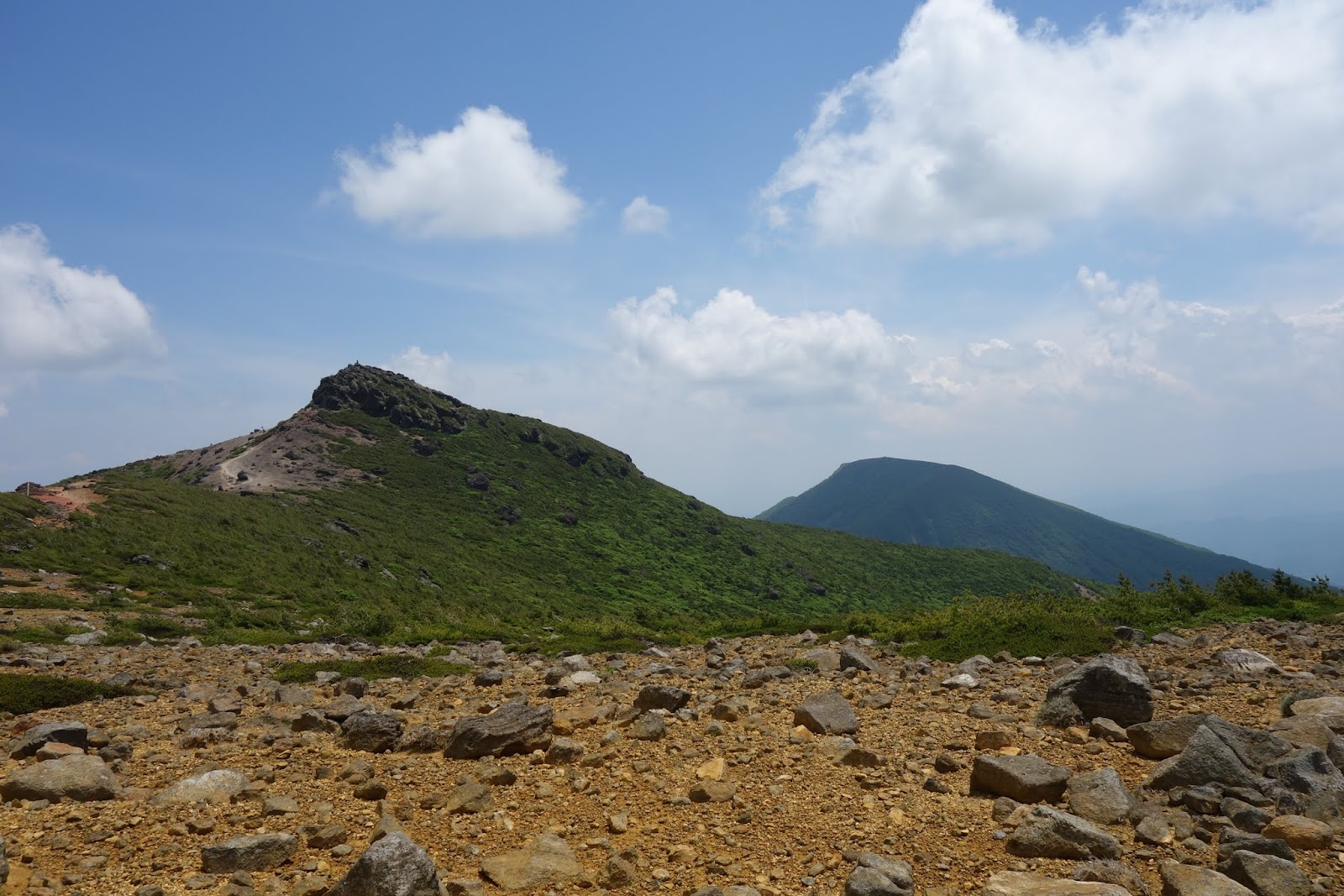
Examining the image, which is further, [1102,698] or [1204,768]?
[1102,698]

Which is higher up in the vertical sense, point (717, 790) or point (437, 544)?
point (717, 790)

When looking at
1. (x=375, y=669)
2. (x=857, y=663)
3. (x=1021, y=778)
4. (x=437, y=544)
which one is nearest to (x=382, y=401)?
(x=437, y=544)

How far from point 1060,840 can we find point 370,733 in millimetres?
8770

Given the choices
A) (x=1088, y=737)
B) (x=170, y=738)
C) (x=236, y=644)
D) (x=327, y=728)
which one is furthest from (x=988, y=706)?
(x=236, y=644)

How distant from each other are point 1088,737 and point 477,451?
10673cm

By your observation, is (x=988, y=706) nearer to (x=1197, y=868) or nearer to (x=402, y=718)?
(x=1197, y=868)

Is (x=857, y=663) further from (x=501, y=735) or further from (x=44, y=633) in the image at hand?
(x=44, y=633)

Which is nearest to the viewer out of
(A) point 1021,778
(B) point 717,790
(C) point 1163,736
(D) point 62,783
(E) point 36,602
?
(A) point 1021,778

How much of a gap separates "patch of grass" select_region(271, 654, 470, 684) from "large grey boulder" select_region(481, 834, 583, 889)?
9.84 metres

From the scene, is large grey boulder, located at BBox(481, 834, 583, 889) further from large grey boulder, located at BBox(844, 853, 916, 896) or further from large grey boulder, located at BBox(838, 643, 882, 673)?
large grey boulder, located at BBox(838, 643, 882, 673)

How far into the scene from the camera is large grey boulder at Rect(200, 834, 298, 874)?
6109 mm

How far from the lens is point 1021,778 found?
7328 millimetres

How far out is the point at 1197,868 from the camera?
557 centimetres

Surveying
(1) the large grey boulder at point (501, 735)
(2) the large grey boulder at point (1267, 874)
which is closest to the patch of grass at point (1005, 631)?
(2) the large grey boulder at point (1267, 874)
